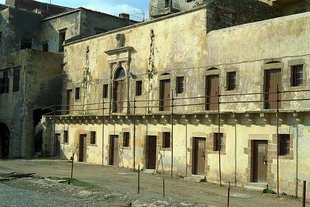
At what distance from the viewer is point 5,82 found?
3775 cm

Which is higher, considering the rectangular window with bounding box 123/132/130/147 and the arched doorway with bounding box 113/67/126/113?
the arched doorway with bounding box 113/67/126/113

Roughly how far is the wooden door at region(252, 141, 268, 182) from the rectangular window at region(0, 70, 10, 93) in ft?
77.9

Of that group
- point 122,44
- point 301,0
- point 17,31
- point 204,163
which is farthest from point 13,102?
point 301,0

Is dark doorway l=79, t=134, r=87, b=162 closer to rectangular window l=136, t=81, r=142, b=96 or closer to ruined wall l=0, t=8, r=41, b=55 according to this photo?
rectangular window l=136, t=81, r=142, b=96

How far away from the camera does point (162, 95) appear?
26.5 metres

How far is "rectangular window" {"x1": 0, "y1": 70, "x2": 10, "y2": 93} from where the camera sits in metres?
37.4

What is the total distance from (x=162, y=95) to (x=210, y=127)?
470cm

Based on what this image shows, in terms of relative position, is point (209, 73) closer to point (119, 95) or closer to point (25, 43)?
point (119, 95)

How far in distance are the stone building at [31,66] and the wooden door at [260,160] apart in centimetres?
1946

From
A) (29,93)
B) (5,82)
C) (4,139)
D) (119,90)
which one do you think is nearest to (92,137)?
(119,90)

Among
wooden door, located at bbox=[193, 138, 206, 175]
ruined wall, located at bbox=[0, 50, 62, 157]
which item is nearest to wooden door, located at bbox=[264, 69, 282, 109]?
wooden door, located at bbox=[193, 138, 206, 175]

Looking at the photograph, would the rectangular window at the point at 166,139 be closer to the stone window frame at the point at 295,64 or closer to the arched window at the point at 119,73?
the arched window at the point at 119,73

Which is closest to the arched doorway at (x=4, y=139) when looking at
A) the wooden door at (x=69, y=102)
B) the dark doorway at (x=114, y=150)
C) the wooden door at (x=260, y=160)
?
the wooden door at (x=69, y=102)

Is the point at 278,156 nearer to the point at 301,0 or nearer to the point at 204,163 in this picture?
the point at 204,163
